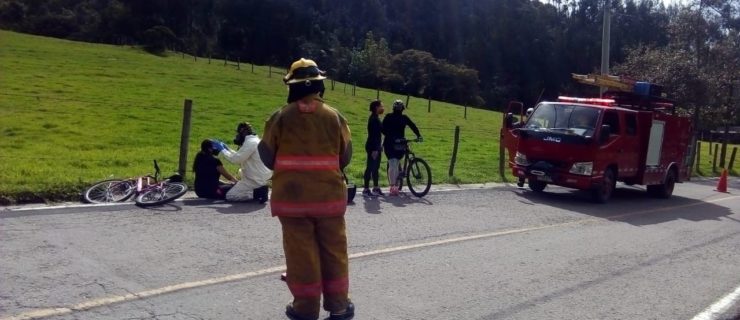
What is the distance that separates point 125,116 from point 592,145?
16.5 metres

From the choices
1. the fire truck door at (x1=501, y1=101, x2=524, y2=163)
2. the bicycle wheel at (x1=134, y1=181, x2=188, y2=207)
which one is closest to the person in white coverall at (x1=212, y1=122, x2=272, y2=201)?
the bicycle wheel at (x1=134, y1=181, x2=188, y2=207)

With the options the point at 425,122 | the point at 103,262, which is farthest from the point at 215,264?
the point at 425,122

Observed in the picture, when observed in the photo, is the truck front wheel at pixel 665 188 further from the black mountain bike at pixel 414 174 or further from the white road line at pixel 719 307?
the white road line at pixel 719 307

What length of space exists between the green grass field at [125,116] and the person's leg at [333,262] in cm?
583

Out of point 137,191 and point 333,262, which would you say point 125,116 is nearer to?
point 137,191

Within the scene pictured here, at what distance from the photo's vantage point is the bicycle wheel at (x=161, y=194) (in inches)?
376

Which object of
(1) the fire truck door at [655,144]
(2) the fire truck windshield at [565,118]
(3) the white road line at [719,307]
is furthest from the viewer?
(1) the fire truck door at [655,144]

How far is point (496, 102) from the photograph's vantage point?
83312 millimetres

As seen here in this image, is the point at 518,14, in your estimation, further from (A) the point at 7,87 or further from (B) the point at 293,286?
(B) the point at 293,286

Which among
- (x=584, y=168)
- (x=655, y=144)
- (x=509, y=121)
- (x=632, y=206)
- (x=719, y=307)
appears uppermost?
(x=509, y=121)

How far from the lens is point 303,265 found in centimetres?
508

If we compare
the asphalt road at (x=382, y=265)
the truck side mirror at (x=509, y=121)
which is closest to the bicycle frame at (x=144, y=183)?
the asphalt road at (x=382, y=265)

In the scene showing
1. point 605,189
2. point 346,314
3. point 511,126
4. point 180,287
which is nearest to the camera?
point 346,314

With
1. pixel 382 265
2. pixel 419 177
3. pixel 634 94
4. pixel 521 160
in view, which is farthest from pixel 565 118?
pixel 382 265
